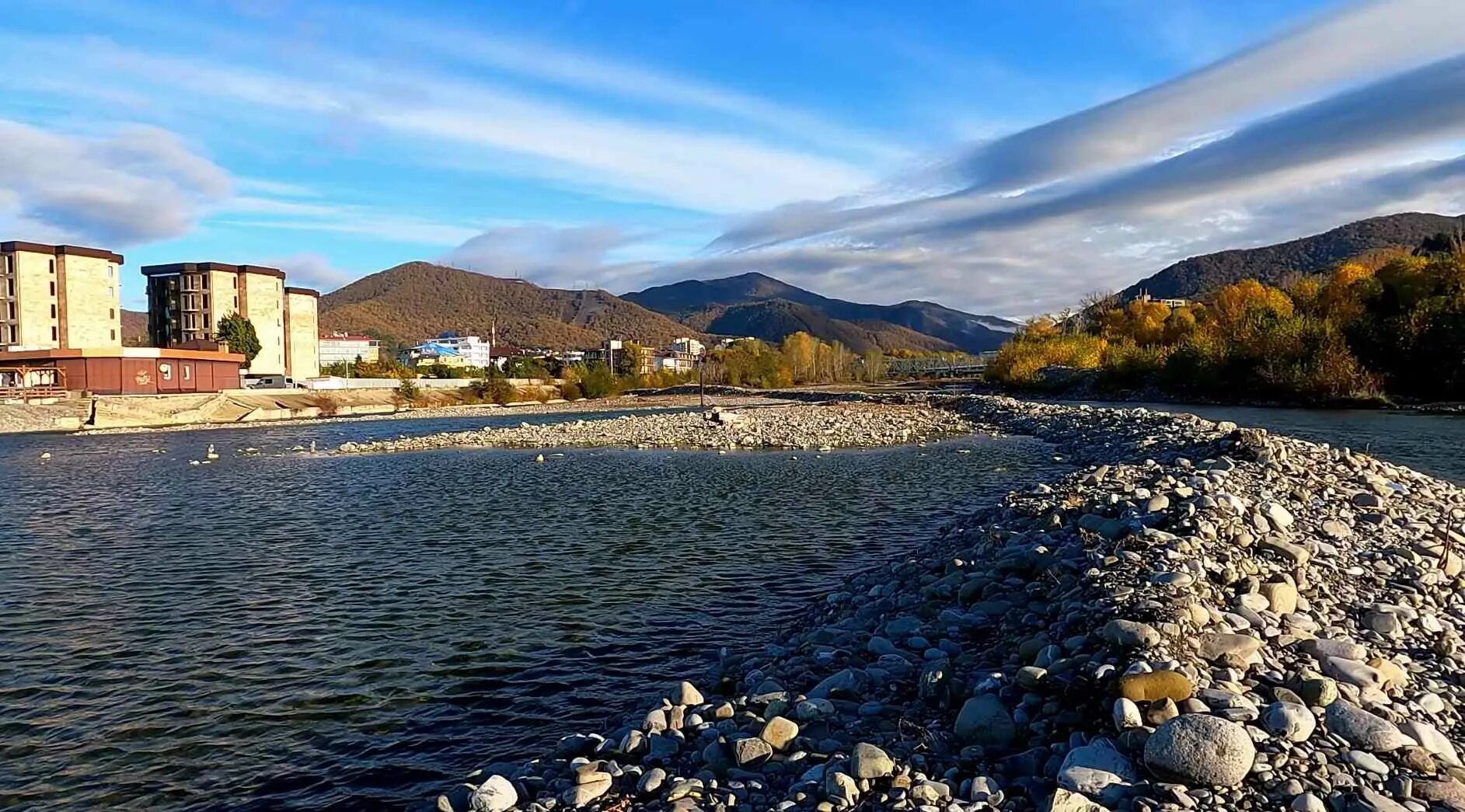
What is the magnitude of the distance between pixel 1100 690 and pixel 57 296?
11247cm

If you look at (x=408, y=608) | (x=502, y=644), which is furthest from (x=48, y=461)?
(x=502, y=644)

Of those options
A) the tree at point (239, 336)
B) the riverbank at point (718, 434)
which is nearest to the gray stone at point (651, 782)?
the riverbank at point (718, 434)

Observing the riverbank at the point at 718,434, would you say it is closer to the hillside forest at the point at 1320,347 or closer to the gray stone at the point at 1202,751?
the hillside forest at the point at 1320,347

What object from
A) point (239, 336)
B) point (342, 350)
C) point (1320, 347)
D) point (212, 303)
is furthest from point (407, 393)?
point (342, 350)

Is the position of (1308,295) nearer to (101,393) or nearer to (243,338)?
(101,393)

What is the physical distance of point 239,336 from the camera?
98750 mm

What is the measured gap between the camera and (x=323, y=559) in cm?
1447

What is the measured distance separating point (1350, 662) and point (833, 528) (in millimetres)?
10839

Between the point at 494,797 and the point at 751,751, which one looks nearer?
the point at 494,797

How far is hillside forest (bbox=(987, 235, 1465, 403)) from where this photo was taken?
49.1 meters

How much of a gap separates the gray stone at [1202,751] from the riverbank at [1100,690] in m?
0.01

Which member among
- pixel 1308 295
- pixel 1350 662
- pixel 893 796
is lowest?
pixel 893 796

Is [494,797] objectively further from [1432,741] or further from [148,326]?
[148,326]

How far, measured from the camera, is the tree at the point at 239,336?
9719 centimetres
